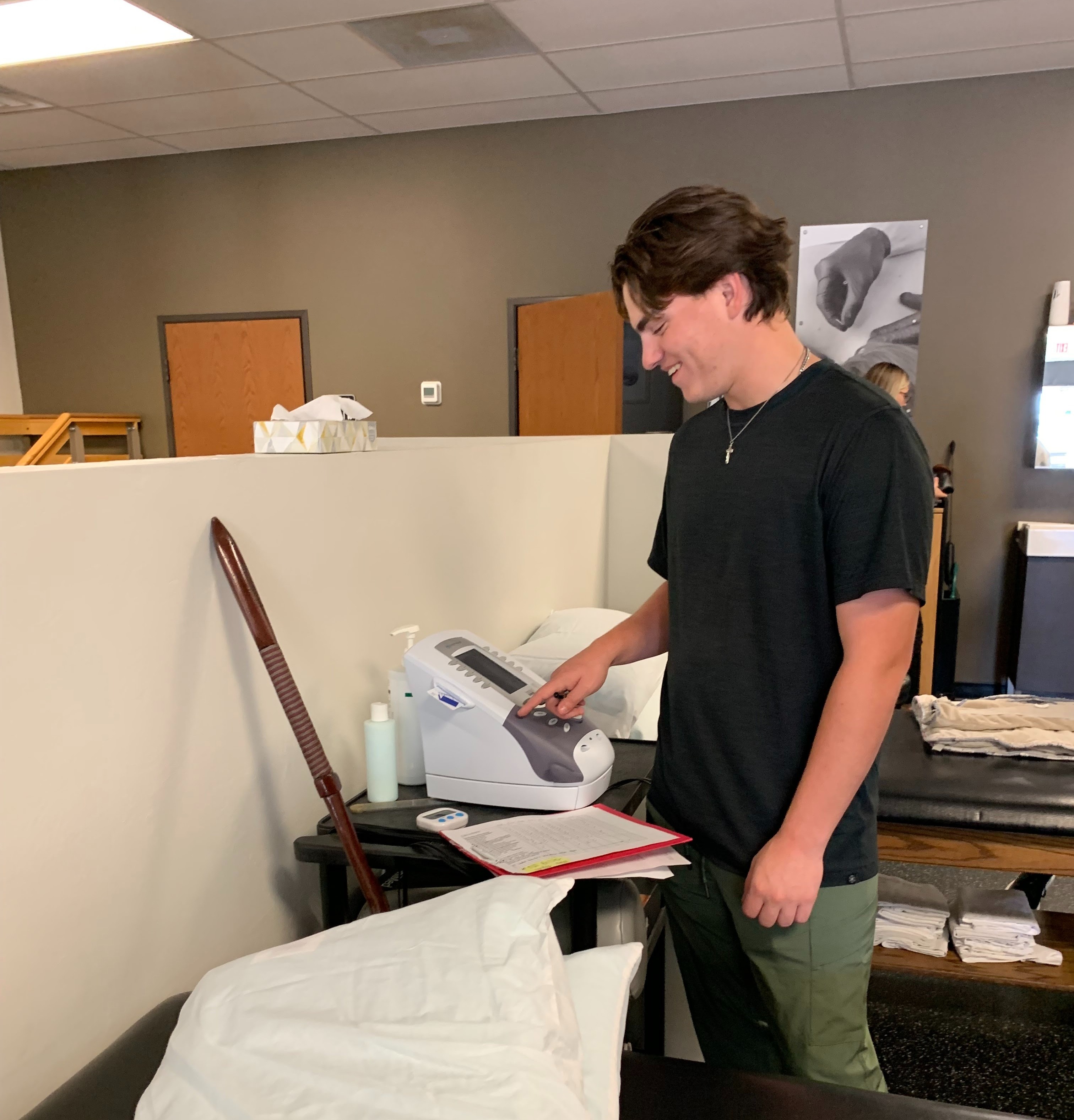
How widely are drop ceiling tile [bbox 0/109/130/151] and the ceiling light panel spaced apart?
2.40 feet

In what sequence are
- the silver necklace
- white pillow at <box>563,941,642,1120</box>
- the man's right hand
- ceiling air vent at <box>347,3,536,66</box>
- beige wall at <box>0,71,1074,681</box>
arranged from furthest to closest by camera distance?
beige wall at <box>0,71,1074,681</box> → ceiling air vent at <box>347,3,536,66</box> → the man's right hand → the silver necklace → white pillow at <box>563,941,642,1120</box>

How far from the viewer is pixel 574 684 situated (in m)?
1.34

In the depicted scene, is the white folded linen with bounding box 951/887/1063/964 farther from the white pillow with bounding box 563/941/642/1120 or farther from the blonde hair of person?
the blonde hair of person

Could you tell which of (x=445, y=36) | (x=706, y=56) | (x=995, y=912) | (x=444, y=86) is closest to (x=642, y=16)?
(x=706, y=56)

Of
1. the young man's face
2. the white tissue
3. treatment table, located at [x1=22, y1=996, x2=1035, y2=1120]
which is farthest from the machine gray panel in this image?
the white tissue

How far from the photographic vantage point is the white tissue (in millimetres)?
1491

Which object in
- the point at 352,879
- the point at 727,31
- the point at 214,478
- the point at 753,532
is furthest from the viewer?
the point at 727,31

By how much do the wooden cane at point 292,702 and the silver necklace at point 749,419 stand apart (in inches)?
24.1

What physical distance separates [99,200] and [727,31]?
11.8ft

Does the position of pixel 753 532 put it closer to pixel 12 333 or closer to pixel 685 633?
pixel 685 633

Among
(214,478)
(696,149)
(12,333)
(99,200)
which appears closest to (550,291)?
(696,149)

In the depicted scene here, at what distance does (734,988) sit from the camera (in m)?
1.19

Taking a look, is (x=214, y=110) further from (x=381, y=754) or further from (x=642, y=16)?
(x=381, y=754)

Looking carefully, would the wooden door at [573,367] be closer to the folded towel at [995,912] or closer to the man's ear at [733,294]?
the folded towel at [995,912]
